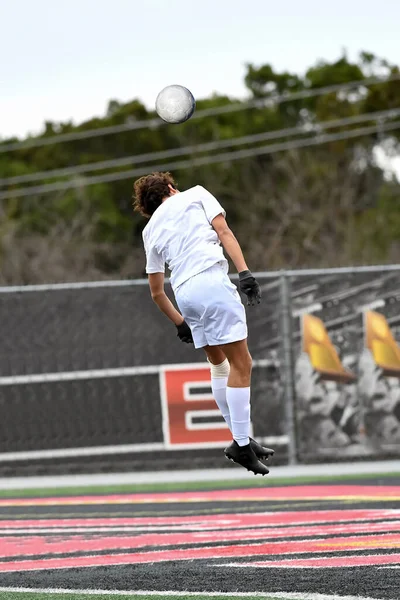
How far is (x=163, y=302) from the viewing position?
26.9 ft

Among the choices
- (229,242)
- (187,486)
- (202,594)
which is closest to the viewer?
(202,594)

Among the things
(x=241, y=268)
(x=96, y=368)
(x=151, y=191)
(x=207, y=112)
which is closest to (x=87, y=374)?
(x=96, y=368)

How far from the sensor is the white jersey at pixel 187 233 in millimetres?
7812

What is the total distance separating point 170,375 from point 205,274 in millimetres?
6518

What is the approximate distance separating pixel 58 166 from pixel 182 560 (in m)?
45.8

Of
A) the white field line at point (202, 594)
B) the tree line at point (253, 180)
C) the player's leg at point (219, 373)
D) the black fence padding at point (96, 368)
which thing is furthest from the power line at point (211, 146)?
the white field line at point (202, 594)

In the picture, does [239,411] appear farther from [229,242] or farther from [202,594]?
[202,594]

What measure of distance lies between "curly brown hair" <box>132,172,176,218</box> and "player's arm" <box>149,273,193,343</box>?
42cm

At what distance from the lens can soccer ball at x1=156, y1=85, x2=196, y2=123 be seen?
8070 mm

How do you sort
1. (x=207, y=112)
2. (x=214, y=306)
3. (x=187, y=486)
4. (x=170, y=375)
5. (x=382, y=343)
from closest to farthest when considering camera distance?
(x=214, y=306) → (x=187, y=486) → (x=170, y=375) → (x=382, y=343) → (x=207, y=112)

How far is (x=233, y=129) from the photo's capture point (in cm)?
5047

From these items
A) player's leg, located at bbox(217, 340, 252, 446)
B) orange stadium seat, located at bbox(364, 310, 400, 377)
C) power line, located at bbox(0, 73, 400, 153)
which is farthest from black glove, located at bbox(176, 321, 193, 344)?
power line, located at bbox(0, 73, 400, 153)

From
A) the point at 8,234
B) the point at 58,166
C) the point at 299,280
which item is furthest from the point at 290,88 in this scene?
the point at 299,280

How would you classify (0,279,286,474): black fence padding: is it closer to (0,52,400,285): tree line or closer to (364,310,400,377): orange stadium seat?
(364,310,400,377): orange stadium seat
